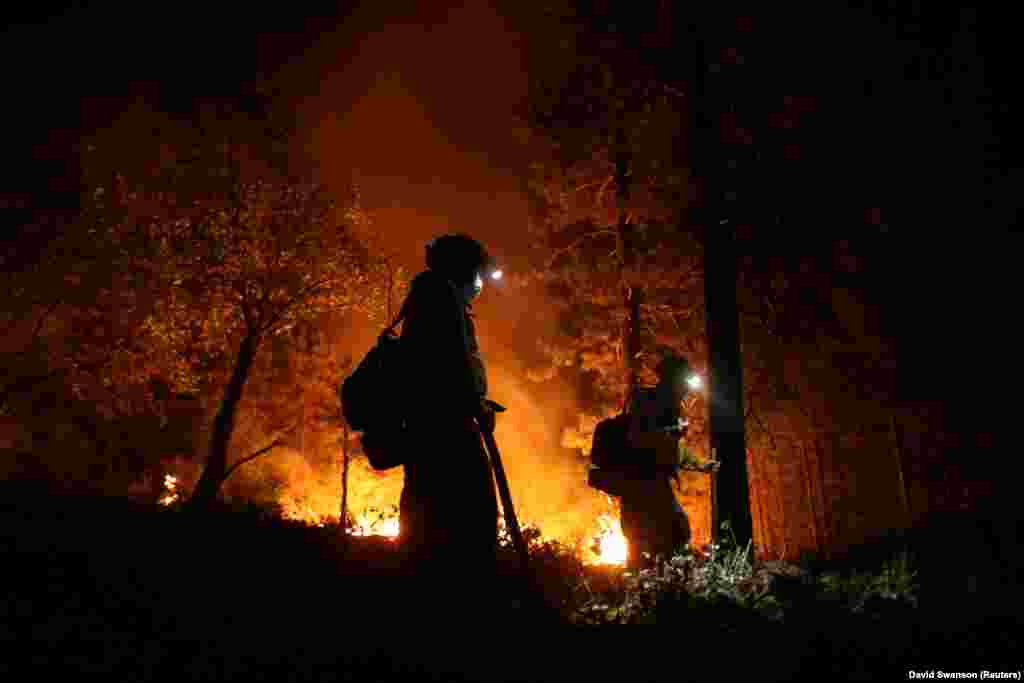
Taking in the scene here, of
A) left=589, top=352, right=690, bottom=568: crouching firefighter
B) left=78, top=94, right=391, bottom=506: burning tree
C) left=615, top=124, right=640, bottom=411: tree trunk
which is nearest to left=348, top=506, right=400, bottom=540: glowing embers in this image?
left=589, top=352, right=690, bottom=568: crouching firefighter

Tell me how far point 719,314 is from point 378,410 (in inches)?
209

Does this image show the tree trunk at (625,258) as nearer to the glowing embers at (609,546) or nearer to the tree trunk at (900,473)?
the glowing embers at (609,546)

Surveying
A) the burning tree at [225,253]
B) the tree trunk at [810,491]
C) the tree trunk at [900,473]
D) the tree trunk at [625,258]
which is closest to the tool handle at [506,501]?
the tree trunk at [900,473]

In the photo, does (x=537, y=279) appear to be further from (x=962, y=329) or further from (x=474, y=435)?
(x=474, y=435)

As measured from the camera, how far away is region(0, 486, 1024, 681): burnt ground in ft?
10.6

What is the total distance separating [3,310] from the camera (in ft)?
50.4

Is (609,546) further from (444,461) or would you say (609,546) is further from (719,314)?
(444,461)

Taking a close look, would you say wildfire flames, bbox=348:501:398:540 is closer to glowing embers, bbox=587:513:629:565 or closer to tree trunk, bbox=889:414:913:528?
glowing embers, bbox=587:513:629:565

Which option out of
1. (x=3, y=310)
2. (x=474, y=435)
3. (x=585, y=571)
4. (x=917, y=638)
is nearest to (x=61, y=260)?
(x=3, y=310)

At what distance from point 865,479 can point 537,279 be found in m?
8.25

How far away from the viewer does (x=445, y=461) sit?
10.6 feet

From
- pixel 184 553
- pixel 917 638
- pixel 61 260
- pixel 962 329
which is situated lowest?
pixel 917 638

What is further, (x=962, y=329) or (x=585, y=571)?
(x=962, y=329)

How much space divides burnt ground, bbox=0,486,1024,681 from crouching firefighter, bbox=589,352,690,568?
136cm
